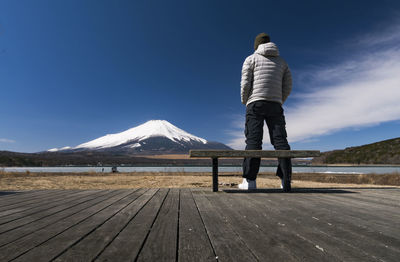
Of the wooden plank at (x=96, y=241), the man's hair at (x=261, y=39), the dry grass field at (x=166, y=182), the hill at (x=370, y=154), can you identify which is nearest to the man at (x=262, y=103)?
the man's hair at (x=261, y=39)

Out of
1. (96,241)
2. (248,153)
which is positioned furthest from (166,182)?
(96,241)

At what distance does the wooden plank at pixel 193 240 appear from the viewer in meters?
1.13

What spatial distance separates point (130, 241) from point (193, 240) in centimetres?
A: 37

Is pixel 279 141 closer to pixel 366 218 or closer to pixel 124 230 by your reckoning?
pixel 366 218

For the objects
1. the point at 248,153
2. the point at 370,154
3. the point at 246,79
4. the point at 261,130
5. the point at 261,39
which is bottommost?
the point at 248,153

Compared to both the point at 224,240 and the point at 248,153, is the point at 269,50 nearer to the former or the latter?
the point at 248,153

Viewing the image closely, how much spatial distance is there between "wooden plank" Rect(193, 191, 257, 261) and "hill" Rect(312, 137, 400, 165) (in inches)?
1841

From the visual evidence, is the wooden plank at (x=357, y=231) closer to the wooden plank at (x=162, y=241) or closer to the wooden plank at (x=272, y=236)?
the wooden plank at (x=272, y=236)

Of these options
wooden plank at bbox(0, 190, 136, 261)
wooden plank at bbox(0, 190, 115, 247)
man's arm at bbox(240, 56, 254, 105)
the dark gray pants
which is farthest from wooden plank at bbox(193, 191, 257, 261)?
man's arm at bbox(240, 56, 254, 105)

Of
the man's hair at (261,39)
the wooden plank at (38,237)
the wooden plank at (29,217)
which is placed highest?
the man's hair at (261,39)

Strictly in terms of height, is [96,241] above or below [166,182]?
above

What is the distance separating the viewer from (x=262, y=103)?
407 cm

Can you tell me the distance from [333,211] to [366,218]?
317 millimetres

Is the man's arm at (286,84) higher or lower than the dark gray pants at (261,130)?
higher
